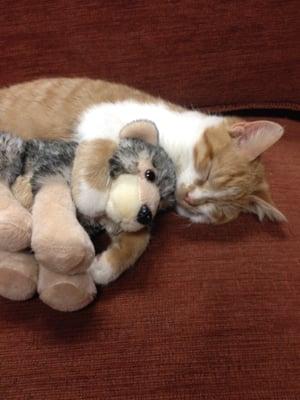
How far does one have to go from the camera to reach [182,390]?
0.74m

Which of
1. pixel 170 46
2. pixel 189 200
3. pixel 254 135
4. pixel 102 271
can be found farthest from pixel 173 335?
pixel 170 46

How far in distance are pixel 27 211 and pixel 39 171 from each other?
0.38ft

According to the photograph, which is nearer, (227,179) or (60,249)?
(60,249)

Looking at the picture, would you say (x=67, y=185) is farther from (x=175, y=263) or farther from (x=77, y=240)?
(x=175, y=263)

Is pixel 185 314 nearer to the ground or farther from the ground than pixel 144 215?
nearer to the ground

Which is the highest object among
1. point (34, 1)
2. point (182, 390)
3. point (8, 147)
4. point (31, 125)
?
point (34, 1)

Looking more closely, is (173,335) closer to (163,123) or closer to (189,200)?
(189,200)

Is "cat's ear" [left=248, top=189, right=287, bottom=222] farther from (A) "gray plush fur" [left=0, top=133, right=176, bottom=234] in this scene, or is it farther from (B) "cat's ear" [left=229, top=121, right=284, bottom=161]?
(A) "gray plush fur" [left=0, top=133, right=176, bottom=234]

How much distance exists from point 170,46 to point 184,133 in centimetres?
43

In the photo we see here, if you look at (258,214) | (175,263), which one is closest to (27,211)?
(175,263)

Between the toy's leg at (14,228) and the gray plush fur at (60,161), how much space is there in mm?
97

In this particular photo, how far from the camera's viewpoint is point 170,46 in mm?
1463

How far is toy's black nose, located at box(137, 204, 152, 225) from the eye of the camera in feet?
2.65

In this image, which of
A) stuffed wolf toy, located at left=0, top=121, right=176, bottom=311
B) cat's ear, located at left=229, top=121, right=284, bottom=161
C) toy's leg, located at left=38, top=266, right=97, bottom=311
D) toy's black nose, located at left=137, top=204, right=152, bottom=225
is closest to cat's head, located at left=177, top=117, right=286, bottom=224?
cat's ear, located at left=229, top=121, right=284, bottom=161
